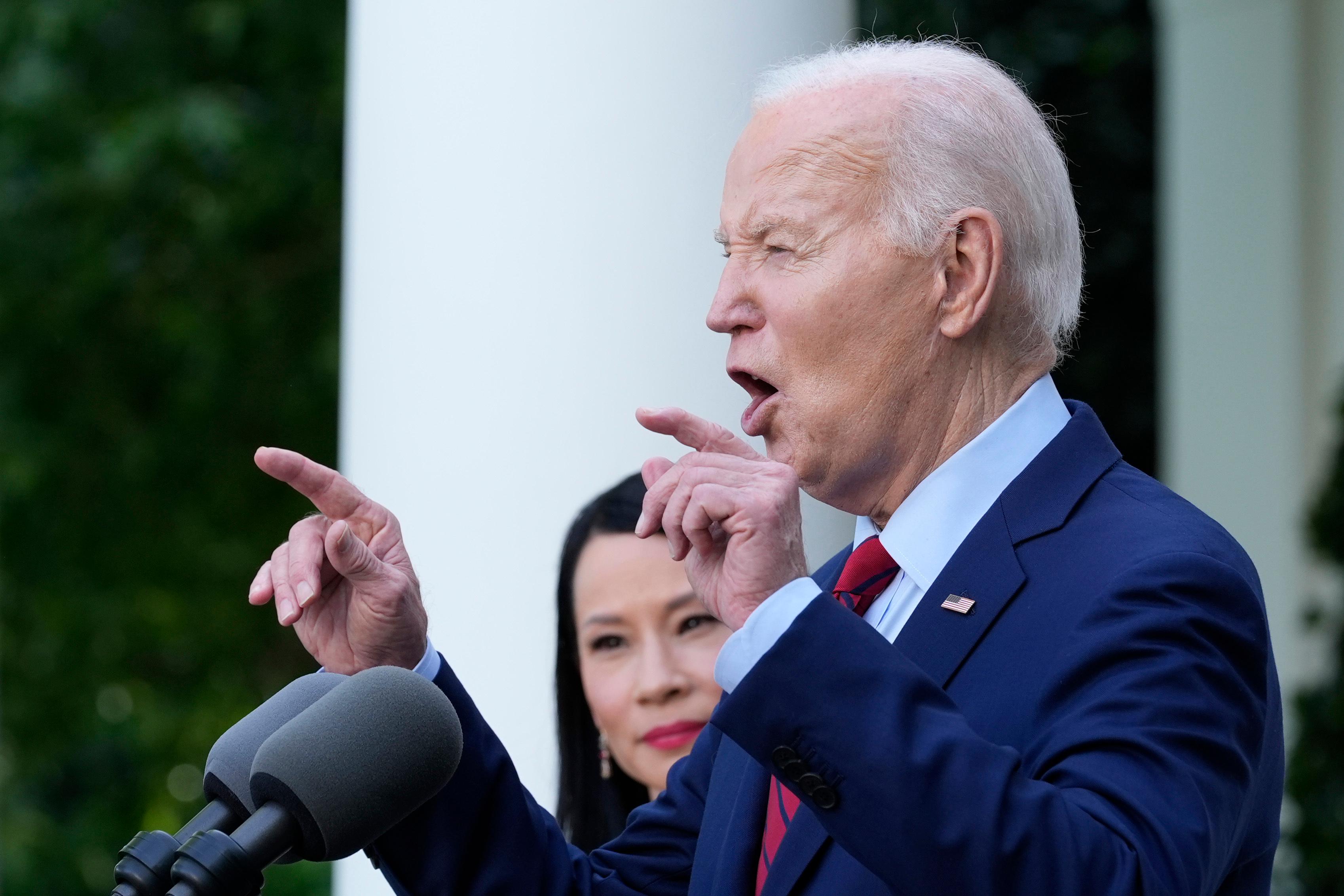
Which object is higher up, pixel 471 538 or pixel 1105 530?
pixel 1105 530

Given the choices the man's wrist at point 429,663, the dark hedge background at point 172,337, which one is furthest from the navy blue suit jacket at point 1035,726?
the dark hedge background at point 172,337

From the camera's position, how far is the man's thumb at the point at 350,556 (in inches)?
82.0

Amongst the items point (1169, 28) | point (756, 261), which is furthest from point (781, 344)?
point (1169, 28)

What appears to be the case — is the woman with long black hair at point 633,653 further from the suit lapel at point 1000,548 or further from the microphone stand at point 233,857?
the microphone stand at point 233,857

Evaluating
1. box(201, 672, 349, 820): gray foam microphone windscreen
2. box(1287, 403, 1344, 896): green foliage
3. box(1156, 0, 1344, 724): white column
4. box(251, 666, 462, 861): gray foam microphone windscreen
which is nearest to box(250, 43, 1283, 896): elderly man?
box(201, 672, 349, 820): gray foam microphone windscreen

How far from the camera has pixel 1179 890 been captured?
162cm

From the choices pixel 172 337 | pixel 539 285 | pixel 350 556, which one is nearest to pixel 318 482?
pixel 350 556

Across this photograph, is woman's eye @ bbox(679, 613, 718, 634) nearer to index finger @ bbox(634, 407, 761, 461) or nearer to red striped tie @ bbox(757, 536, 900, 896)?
red striped tie @ bbox(757, 536, 900, 896)

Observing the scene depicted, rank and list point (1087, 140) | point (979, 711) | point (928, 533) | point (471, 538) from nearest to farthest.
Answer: point (979, 711) < point (928, 533) < point (471, 538) < point (1087, 140)

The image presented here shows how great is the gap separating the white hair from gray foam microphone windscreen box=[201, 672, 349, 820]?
87 cm

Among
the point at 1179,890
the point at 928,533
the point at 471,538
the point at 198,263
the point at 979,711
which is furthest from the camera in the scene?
the point at 198,263

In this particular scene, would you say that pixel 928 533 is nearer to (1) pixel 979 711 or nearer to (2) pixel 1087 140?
(1) pixel 979 711

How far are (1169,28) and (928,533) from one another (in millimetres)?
5255

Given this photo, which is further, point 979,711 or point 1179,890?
point 979,711
